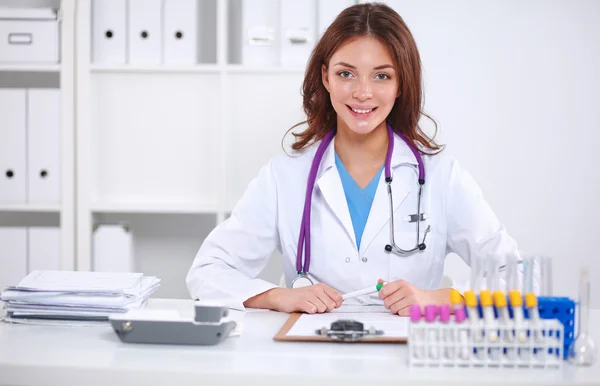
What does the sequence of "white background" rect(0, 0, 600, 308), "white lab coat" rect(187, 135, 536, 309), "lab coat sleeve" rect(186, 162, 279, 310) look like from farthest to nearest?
"white background" rect(0, 0, 600, 308) < "white lab coat" rect(187, 135, 536, 309) < "lab coat sleeve" rect(186, 162, 279, 310)

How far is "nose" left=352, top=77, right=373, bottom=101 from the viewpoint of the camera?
1.79 m

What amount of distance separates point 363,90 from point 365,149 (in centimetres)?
20

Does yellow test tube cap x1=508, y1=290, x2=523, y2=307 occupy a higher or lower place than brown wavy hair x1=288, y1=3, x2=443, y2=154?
lower

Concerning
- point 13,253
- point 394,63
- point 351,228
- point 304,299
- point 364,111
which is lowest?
point 13,253

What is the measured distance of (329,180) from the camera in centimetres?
188

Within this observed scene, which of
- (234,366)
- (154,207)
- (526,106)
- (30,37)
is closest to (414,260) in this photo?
(234,366)

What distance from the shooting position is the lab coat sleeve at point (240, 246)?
1.71m

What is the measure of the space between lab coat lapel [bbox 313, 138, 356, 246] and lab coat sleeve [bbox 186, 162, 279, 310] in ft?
0.42

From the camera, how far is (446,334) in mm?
1065

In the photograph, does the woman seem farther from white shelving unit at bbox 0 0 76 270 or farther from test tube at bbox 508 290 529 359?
white shelving unit at bbox 0 0 76 270

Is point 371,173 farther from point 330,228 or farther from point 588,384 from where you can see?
point 588,384

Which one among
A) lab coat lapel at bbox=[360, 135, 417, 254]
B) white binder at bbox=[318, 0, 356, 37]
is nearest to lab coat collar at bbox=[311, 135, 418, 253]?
lab coat lapel at bbox=[360, 135, 417, 254]

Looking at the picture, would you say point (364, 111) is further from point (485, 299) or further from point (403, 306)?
point (485, 299)

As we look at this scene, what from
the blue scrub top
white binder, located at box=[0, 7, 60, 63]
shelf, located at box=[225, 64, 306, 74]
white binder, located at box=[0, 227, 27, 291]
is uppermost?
white binder, located at box=[0, 7, 60, 63]
